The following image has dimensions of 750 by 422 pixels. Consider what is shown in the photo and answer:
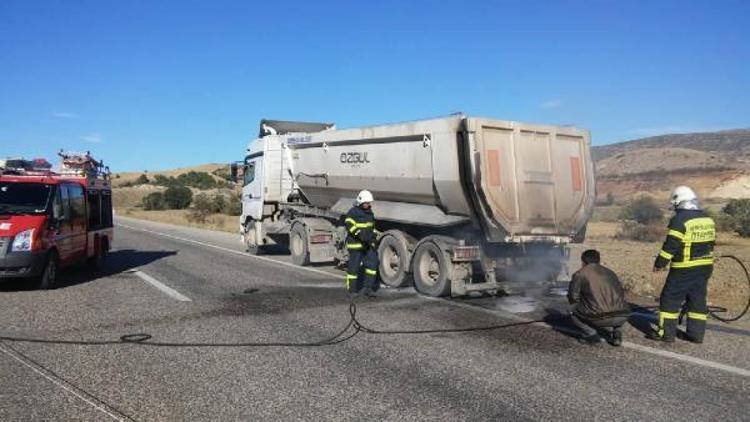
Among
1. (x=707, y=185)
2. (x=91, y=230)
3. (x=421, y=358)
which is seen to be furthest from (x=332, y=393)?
(x=707, y=185)

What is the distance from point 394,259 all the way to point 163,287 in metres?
4.08

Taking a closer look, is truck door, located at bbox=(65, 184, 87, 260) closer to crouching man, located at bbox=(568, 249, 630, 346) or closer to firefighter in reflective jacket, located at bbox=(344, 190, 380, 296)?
firefighter in reflective jacket, located at bbox=(344, 190, 380, 296)

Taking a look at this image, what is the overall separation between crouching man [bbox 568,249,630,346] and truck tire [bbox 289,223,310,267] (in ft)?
26.3

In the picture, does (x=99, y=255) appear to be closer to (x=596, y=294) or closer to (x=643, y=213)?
(x=596, y=294)

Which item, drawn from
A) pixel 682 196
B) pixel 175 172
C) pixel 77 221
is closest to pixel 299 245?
pixel 77 221

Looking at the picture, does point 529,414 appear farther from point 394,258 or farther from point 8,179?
point 8,179

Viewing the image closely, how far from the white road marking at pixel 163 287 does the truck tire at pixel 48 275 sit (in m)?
1.59

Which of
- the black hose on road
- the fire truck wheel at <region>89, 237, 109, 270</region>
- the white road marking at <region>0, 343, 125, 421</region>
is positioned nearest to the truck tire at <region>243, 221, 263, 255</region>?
the fire truck wheel at <region>89, 237, 109, 270</region>

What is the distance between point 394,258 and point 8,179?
6.89 metres

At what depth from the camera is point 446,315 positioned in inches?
338

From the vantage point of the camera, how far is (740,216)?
80.4 feet

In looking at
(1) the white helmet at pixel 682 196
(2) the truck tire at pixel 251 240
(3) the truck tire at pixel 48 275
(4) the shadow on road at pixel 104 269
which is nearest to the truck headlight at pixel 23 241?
(3) the truck tire at pixel 48 275

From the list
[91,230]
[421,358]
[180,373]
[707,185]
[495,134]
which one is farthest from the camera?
[707,185]

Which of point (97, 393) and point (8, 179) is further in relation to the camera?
point (8, 179)
